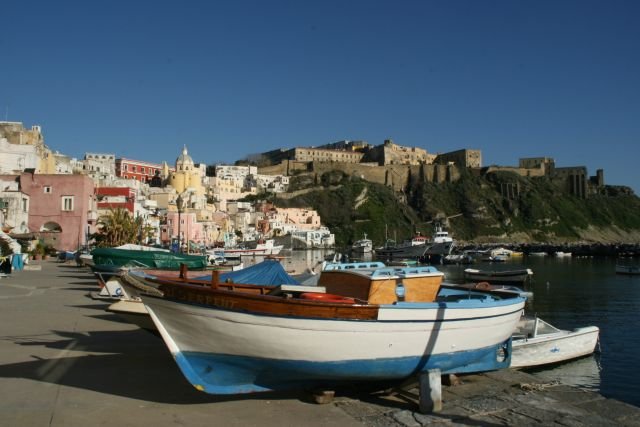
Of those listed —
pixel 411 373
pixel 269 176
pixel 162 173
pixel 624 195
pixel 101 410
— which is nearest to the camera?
pixel 101 410

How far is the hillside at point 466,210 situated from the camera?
427ft

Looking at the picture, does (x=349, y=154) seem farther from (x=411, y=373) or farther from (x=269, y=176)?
(x=411, y=373)

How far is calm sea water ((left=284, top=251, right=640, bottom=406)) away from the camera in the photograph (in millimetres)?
12805

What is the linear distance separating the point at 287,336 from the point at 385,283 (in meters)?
2.16

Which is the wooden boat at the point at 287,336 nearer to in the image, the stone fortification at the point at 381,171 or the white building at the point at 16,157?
the white building at the point at 16,157

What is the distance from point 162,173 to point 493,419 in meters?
109

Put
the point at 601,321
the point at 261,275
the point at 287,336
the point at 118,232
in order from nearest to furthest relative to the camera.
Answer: the point at 287,336, the point at 261,275, the point at 601,321, the point at 118,232

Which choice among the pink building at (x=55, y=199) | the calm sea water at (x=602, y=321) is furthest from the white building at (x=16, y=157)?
the calm sea water at (x=602, y=321)

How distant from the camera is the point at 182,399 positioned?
7.15 meters

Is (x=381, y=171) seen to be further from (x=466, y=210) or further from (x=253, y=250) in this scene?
A: (x=253, y=250)

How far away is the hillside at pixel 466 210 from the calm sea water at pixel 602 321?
85446 mm

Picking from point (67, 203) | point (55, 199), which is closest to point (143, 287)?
point (67, 203)

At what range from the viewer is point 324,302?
6707mm

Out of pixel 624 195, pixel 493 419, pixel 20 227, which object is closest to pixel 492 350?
pixel 493 419
